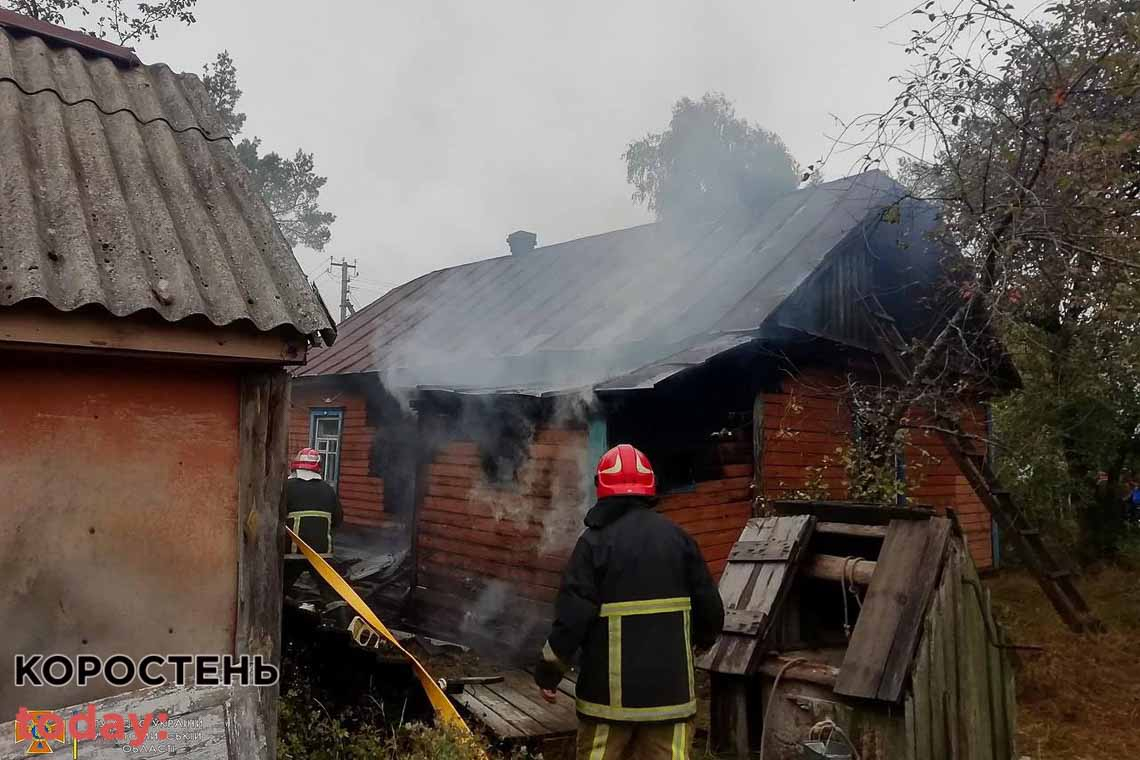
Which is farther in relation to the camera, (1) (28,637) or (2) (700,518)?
(2) (700,518)

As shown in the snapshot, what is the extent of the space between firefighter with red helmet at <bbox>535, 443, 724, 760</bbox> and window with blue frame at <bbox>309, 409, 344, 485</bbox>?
10.4 meters

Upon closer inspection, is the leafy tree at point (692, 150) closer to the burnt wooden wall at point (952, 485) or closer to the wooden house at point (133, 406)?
the burnt wooden wall at point (952, 485)

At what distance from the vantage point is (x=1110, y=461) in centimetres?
1366

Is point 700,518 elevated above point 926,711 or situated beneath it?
elevated above

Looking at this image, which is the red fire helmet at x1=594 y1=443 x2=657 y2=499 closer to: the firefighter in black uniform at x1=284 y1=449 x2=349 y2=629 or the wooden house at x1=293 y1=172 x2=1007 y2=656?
the wooden house at x1=293 y1=172 x2=1007 y2=656

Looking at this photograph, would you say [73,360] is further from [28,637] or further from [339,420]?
[339,420]

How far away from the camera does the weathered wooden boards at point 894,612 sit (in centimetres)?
424

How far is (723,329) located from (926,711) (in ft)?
15.6

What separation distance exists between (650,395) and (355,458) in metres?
6.87

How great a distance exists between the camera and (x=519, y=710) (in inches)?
245

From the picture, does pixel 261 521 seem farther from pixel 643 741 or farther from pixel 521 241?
pixel 521 241

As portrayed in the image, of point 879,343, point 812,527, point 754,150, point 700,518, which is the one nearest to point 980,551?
point 879,343

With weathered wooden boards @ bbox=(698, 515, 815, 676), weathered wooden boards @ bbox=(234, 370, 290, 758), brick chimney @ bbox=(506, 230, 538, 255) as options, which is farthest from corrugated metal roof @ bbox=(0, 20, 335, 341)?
brick chimney @ bbox=(506, 230, 538, 255)

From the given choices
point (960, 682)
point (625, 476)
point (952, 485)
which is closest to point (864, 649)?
point (960, 682)
